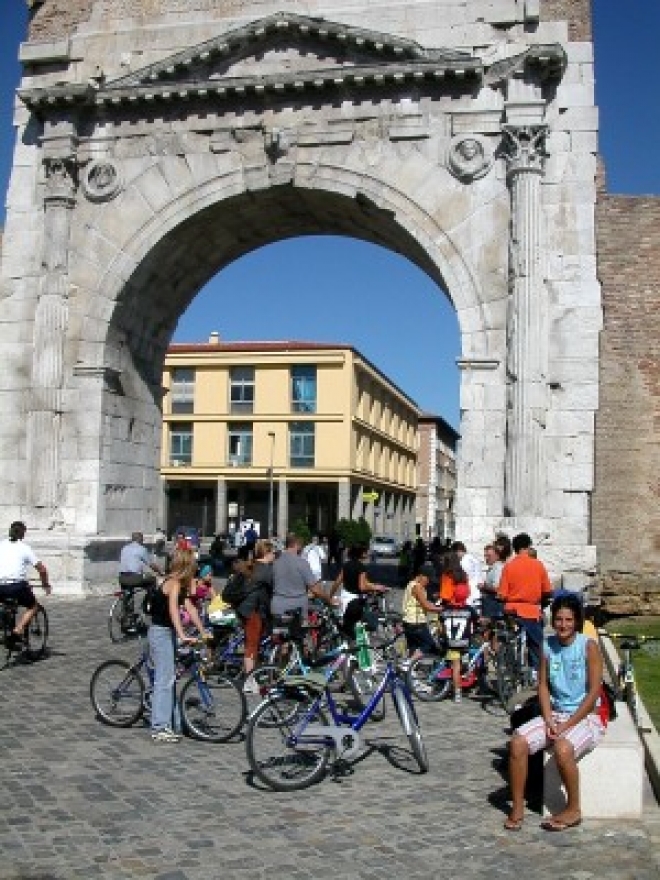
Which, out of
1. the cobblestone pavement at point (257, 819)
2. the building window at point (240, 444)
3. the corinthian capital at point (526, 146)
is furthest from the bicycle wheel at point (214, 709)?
the building window at point (240, 444)

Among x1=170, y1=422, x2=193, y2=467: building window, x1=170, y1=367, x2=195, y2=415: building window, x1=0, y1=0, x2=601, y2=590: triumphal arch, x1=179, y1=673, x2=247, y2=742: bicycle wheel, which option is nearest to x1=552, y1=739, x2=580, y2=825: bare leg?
x1=179, y1=673, x2=247, y2=742: bicycle wheel

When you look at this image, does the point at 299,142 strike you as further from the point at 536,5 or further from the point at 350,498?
the point at 350,498

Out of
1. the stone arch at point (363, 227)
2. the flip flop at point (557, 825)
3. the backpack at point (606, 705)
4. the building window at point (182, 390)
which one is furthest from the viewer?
the building window at point (182, 390)

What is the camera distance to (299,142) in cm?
1766

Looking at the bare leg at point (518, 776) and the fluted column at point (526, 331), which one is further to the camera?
the fluted column at point (526, 331)

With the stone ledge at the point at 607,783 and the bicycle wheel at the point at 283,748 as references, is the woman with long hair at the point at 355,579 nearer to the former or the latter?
the bicycle wheel at the point at 283,748

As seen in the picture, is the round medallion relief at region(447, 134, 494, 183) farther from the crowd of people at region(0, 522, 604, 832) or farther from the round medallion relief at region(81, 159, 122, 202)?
the crowd of people at region(0, 522, 604, 832)

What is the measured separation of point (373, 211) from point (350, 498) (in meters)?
35.4

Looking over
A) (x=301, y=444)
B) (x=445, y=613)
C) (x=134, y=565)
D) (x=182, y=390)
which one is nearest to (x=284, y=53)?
(x=134, y=565)

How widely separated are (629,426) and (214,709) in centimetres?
1040

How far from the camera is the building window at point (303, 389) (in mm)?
51750

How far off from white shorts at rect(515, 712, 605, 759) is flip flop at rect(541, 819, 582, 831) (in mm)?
382

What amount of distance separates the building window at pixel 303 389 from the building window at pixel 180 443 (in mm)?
5720

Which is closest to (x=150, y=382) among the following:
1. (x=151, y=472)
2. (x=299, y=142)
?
(x=151, y=472)
